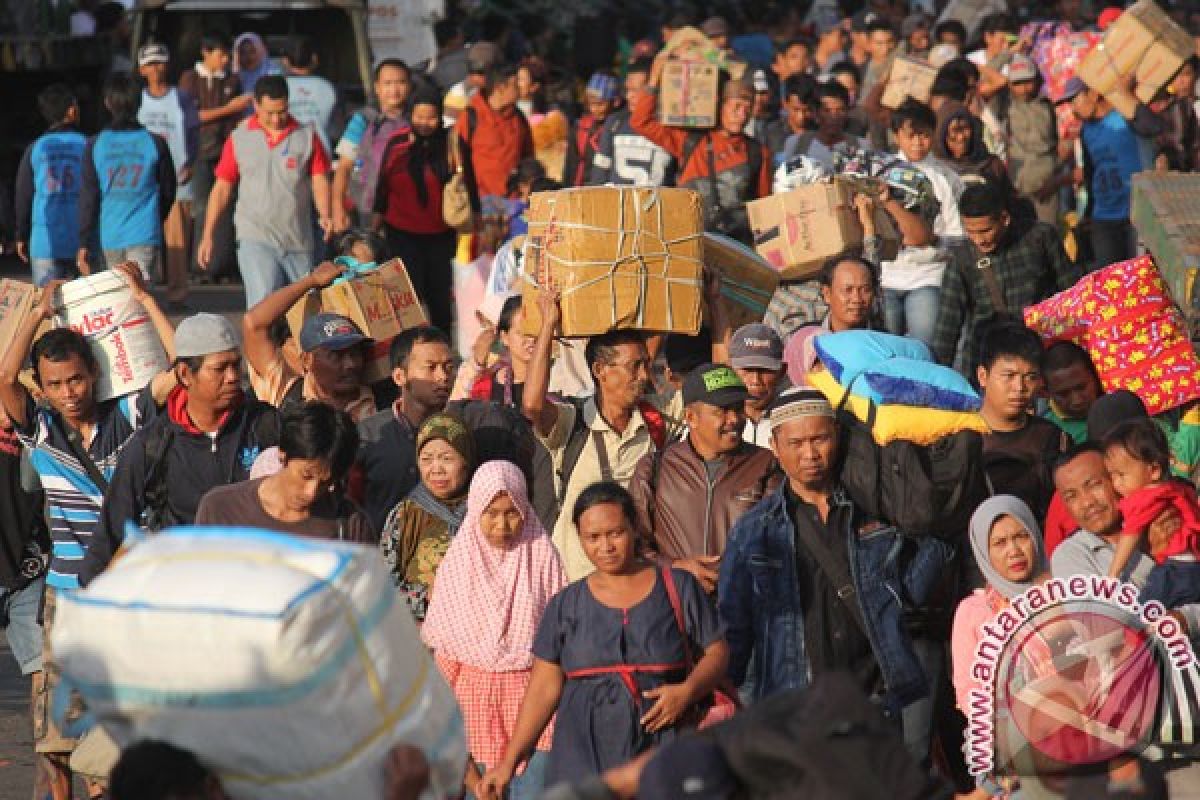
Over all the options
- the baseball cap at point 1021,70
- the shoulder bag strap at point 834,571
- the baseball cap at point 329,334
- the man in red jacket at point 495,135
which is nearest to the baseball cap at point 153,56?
the man in red jacket at point 495,135

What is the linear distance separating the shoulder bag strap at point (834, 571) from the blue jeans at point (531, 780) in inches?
38.8

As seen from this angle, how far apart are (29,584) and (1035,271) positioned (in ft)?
15.8

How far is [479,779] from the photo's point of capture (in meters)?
7.62

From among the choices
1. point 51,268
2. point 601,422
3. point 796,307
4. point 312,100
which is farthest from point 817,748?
point 312,100

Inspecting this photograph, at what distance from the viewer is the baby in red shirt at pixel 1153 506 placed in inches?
297

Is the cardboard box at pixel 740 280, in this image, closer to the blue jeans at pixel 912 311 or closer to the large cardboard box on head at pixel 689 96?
the blue jeans at pixel 912 311

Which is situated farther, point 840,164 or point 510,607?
point 840,164

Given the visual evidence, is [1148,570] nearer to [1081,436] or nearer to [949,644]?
[949,644]

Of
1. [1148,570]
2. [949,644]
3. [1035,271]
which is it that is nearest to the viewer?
[1148,570]

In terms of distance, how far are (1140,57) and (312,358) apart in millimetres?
8695

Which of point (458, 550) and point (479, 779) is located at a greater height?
point (458, 550)

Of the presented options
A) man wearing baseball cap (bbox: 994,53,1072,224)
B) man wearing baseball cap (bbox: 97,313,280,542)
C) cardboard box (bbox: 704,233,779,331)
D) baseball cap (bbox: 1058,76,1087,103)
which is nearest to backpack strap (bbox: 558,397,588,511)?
man wearing baseball cap (bbox: 97,313,280,542)

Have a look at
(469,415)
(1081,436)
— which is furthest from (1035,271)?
(469,415)

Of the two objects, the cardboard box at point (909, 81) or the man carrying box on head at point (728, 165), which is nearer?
the man carrying box on head at point (728, 165)
